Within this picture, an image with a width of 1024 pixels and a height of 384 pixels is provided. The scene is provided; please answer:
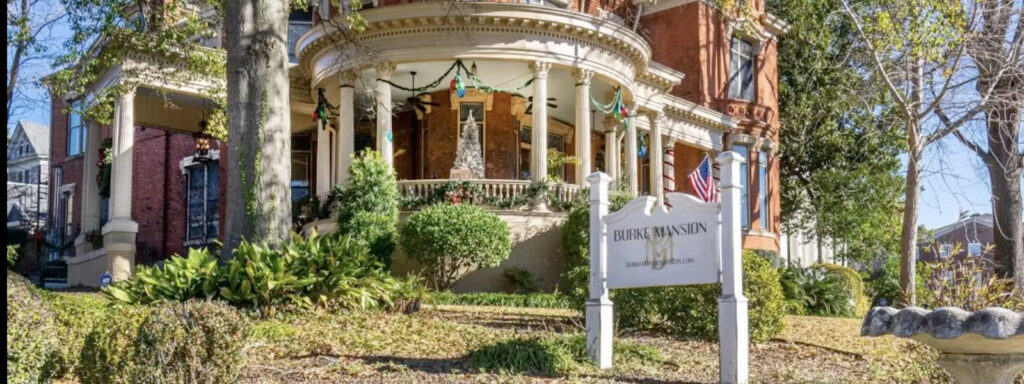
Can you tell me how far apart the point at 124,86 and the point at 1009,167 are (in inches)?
604

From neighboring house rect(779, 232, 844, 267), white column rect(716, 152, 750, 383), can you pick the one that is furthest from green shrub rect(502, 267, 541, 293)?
neighboring house rect(779, 232, 844, 267)

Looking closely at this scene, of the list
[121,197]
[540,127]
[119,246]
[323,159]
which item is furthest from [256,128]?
[323,159]

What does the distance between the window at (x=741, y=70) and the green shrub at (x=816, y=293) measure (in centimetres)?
1133

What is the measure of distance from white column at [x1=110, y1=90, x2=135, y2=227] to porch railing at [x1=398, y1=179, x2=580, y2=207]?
5.72m

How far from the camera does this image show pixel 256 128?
12789 mm

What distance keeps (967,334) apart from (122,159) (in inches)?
735

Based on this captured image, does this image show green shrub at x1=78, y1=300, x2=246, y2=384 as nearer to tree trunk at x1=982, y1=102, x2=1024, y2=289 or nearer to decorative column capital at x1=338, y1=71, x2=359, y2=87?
tree trunk at x1=982, y1=102, x2=1024, y2=289

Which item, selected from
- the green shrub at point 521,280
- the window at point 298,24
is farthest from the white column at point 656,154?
the window at point 298,24

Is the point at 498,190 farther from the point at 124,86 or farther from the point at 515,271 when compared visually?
the point at 124,86

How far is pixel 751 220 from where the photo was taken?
97.4 ft

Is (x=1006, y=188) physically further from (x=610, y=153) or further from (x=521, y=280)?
(x=610, y=153)

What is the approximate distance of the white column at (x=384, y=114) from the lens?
20188 mm

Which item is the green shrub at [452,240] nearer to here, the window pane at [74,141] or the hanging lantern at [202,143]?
the hanging lantern at [202,143]

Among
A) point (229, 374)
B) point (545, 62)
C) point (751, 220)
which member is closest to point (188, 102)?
point (545, 62)
